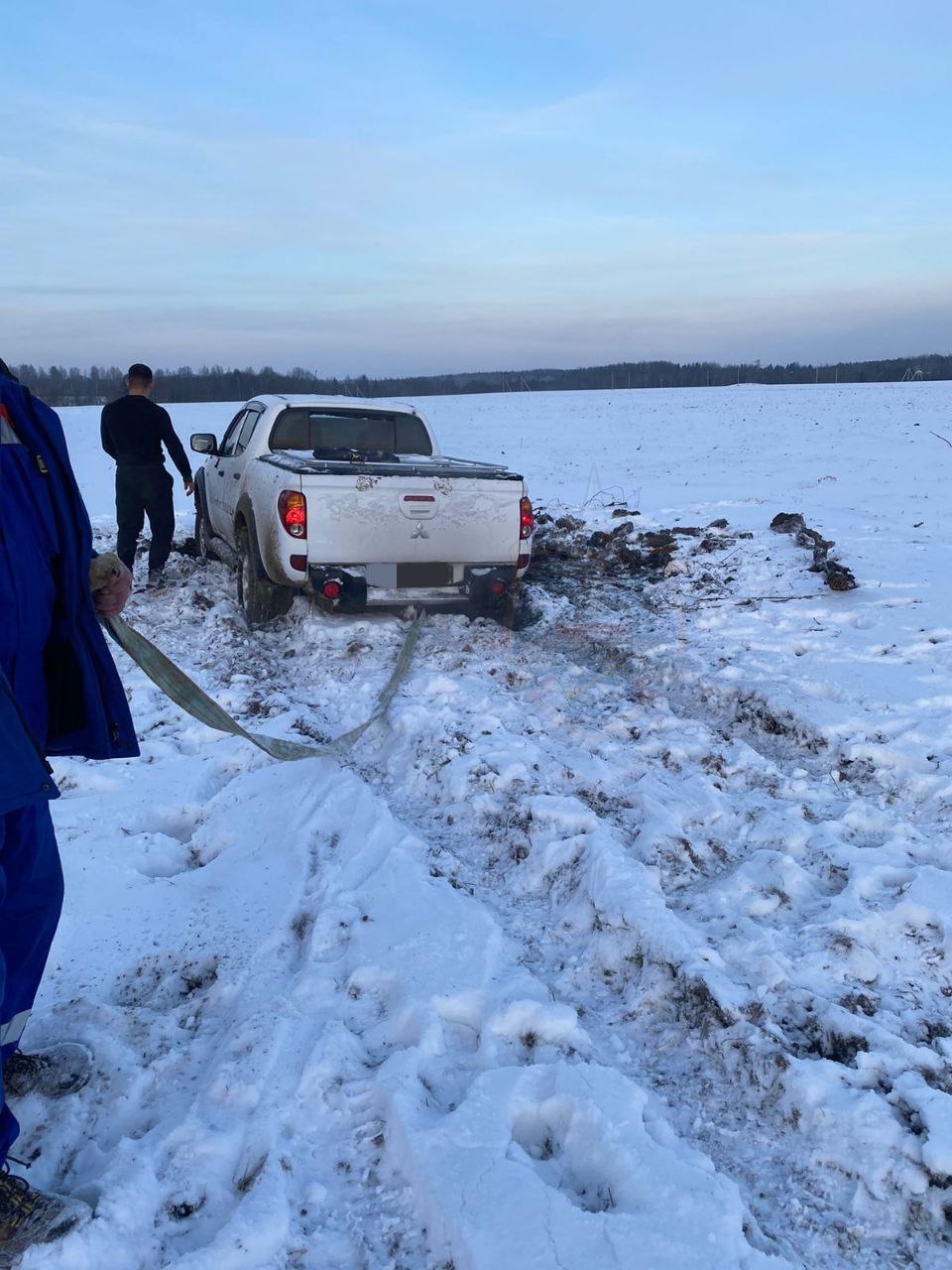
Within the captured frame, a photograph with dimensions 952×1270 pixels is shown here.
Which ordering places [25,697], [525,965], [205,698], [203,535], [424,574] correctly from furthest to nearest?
1. [203,535]
2. [424,574]
3. [205,698]
4. [525,965]
5. [25,697]

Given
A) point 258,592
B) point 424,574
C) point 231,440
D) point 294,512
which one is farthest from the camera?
point 231,440

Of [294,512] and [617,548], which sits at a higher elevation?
[294,512]

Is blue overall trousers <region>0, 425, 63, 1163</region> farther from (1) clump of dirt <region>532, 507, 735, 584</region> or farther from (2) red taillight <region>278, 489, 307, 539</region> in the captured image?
(1) clump of dirt <region>532, 507, 735, 584</region>

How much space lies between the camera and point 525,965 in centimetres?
305

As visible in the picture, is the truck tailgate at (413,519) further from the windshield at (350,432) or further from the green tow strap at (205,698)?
the windshield at (350,432)

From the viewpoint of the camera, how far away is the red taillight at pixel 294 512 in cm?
616

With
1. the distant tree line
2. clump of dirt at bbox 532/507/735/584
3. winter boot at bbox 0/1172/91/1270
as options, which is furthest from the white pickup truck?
the distant tree line

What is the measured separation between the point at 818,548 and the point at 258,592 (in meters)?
5.11

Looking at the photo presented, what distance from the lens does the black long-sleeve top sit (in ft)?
26.5

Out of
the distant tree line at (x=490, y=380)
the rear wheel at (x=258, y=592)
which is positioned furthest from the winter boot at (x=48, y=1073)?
the distant tree line at (x=490, y=380)

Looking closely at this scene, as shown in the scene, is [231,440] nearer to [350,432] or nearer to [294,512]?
[350,432]

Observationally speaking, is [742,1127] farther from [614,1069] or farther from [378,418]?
[378,418]

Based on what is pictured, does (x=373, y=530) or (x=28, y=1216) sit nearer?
(x=28, y=1216)

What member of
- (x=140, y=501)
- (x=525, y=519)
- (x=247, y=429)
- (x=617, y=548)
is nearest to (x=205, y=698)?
(x=525, y=519)
